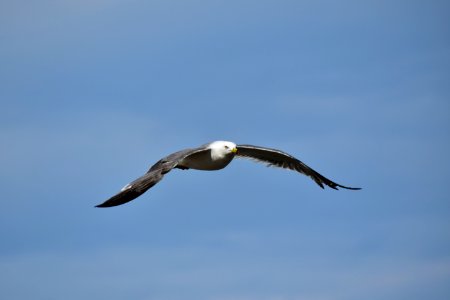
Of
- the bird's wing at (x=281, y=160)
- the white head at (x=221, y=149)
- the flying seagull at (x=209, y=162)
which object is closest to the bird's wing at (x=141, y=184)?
the flying seagull at (x=209, y=162)

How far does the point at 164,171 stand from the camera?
19641mm

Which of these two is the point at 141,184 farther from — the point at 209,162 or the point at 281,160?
the point at 281,160

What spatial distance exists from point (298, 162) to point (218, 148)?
5.42 metres

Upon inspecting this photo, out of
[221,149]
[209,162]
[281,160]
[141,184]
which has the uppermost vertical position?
[281,160]

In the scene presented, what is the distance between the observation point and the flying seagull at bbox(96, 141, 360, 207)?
60.9ft

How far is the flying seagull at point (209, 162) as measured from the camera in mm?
18562

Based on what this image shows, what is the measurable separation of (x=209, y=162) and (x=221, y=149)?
0.58 m

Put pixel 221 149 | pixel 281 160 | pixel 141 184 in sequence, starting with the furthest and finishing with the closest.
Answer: pixel 281 160 < pixel 221 149 < pixel 141 184

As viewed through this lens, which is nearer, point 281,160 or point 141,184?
point 141,184

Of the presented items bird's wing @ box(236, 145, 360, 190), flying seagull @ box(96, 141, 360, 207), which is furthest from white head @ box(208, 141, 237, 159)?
bird's wing @ box(236, 145, 360, 190)

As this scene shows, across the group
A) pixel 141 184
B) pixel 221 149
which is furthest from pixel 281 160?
pixel 141 184

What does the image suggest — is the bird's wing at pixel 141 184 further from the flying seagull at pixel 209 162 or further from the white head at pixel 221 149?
the white head at pixel 221 149

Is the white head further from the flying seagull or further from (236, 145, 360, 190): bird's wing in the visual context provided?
(236, 145, 360, 190): bird's wing

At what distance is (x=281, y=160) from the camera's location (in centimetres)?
2914
